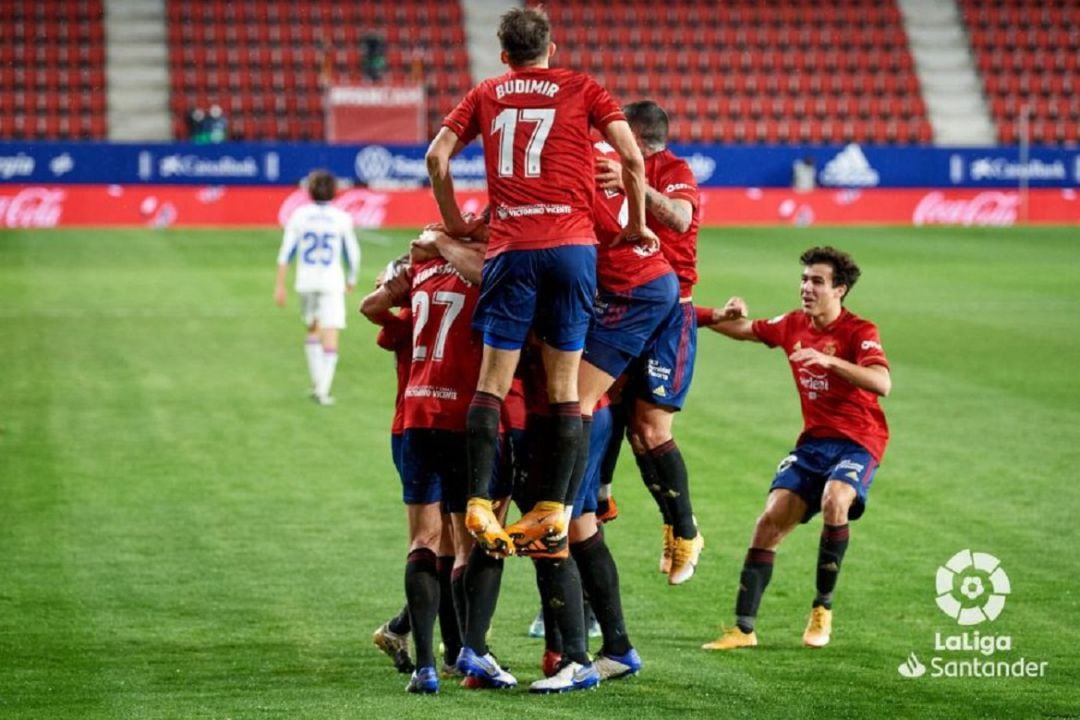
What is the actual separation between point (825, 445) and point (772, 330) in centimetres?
69

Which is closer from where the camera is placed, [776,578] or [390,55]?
[776,578]

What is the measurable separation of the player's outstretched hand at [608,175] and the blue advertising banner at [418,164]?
2989 centimetres

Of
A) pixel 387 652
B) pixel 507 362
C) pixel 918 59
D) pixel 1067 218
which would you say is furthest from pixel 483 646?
pixel 918 59

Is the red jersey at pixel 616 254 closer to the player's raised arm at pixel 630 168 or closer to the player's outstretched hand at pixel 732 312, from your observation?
the player's raised arm at pixel 630 168

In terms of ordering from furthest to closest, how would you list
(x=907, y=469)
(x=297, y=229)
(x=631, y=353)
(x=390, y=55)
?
(x=390, y=55) → (x=297, y=229) → (x=907, y=469) → (x=631, y=353)

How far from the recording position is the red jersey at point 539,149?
7.14 metres

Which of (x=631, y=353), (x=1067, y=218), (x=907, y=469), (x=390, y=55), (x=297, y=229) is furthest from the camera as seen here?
(x=390, y=55)

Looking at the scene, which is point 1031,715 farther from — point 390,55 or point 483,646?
point 390,55

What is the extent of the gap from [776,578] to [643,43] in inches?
1433

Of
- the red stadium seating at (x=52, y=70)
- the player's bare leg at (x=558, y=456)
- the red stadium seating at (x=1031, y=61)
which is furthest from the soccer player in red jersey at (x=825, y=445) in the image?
the red stadium seating at (x=1031, y=61)

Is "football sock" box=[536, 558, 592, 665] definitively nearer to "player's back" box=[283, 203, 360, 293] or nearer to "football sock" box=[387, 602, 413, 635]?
"football sock" box=[387, 602, 413, 635]

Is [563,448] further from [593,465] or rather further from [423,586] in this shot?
[423,586]

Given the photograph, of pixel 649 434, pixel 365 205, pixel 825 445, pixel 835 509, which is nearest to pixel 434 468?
pixel 649 434

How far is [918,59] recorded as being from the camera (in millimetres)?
46500
